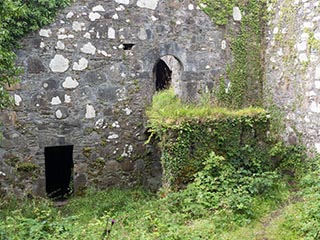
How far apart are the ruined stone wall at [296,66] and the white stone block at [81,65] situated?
3.41 meters

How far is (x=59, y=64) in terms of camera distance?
6.43 m

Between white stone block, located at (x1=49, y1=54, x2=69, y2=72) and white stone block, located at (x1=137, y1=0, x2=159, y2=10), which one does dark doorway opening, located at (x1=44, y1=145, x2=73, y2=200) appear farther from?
white stone block, located at (x1=137, y1=0, x2=159, y2=10)

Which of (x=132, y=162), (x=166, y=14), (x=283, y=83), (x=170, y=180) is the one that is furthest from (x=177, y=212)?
(x=166, y=14)

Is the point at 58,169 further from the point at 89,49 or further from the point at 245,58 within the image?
the point at 245,58

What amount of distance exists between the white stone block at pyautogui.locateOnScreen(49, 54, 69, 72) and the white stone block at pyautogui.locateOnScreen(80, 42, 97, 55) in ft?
1.13

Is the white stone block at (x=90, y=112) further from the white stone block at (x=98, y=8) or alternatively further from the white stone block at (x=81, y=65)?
the white stone block at (x=98, y=8)

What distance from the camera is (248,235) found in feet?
14.5

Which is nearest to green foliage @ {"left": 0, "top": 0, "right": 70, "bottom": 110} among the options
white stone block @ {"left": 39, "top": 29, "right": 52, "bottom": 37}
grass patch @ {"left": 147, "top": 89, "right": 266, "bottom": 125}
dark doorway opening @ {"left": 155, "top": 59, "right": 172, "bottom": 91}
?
white stone block @ {"left": 39, "top": 29, "right": 52, "bottom": 37}

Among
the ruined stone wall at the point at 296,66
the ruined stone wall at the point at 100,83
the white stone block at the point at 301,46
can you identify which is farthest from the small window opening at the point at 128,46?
the white stone block at the point at 301,46

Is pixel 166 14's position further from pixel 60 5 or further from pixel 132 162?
pixel 132 162

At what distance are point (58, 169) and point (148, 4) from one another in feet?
12.2

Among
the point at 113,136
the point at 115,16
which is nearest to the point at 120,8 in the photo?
the point at 115,16

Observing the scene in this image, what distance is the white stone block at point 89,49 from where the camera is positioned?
21.6ft

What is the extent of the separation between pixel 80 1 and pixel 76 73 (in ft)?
3.94
